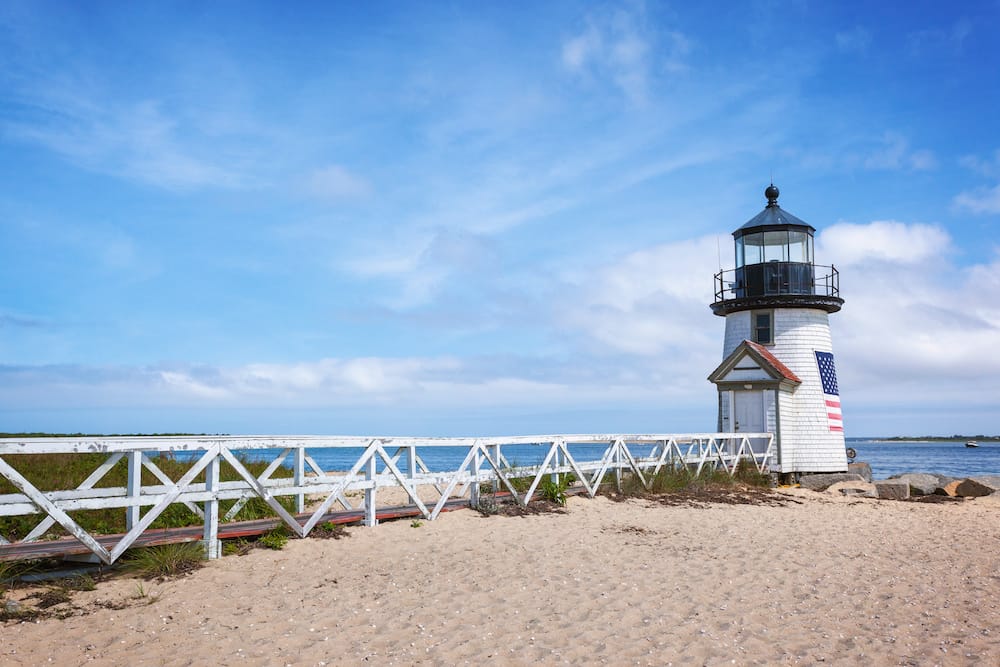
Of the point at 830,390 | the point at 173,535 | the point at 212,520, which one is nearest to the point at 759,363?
the point at 830,390

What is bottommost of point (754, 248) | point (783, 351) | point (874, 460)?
point (874, 460)

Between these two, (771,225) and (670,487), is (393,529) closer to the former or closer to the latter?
(670,487)

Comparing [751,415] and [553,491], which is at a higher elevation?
[751,415]

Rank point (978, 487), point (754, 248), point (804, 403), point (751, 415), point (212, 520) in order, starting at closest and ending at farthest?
1. point (212, 520)
2. point (978, 487)
3. point (751, 415)
4. point (804, 403)
5. point (754, 248)

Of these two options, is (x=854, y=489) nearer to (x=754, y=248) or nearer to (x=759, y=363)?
(x=759, y=363)

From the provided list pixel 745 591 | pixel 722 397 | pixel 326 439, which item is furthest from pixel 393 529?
pixel 722 397

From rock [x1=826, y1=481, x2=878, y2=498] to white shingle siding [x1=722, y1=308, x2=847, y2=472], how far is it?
1326 millimetres

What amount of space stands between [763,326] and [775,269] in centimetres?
173

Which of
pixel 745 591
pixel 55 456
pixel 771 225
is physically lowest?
pixel 745 591

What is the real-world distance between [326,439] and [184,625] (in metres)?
4.17

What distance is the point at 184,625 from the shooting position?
659cm

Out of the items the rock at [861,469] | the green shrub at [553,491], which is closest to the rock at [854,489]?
the rock at [861,469]

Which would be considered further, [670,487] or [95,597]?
[670,487]

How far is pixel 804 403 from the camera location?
74.8 ft
